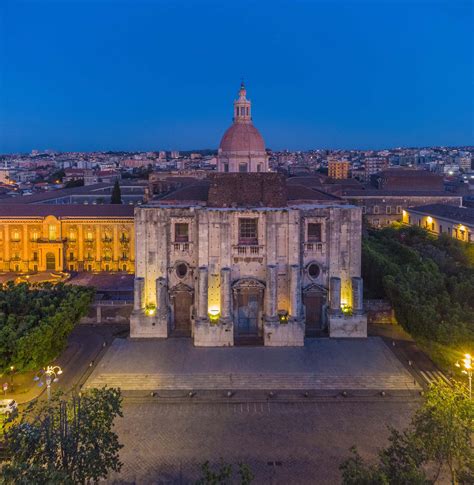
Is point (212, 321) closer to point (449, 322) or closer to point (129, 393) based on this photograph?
point (129, 393)

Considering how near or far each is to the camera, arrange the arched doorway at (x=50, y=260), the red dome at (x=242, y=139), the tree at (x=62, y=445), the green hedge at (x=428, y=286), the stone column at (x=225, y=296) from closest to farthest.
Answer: the tree at (x=62, y=445), the green hedge at (x=428, y=286), the stone column at (x=225, y=296), the red dome at (x=242, y=139), the arched doorway at (x=50, y=260)

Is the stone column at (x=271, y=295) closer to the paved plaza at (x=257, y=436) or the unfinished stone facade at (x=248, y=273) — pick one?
the unfinished stone facade at (x=248, y=273)

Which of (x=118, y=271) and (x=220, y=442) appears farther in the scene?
(x=118, y=271)

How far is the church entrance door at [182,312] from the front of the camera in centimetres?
3897

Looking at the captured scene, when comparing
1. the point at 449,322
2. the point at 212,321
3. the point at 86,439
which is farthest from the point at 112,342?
the point at 449,322

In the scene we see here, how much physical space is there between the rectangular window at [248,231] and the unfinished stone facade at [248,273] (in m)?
0.08

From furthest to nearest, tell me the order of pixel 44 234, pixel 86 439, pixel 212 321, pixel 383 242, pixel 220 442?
pixel 44 234 < pixel 383 242 < pixel 212 321 < pixel 220 442 < pixel 86 439

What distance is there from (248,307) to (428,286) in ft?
44.6

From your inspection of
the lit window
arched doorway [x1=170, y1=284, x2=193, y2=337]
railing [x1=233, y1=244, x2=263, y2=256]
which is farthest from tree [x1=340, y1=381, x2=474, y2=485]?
the lit window

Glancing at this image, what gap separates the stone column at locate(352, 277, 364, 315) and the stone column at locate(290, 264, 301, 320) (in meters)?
4.55

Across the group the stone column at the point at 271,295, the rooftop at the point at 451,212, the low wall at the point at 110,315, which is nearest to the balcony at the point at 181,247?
the stone column at the point at 271,295

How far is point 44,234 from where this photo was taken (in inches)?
2475

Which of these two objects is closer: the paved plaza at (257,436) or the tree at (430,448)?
the tree at (430,448)

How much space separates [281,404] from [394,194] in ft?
220
